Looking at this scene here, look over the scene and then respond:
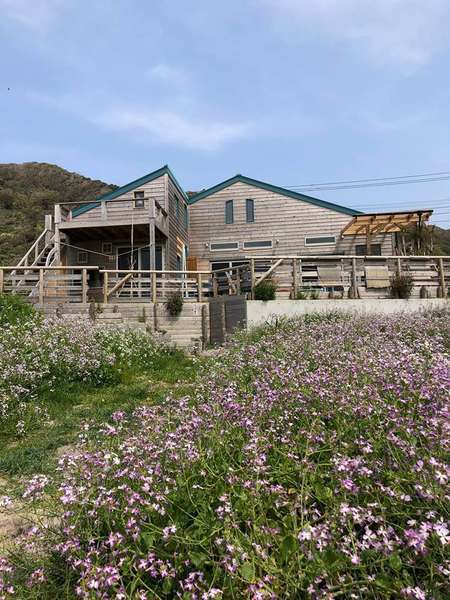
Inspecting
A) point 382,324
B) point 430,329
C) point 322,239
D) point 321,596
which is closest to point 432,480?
point 321,596

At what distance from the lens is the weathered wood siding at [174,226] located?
20703mm

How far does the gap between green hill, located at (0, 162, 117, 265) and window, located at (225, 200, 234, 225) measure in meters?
19.7

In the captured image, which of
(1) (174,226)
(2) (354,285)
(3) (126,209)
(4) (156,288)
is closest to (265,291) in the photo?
(2) (354,285)

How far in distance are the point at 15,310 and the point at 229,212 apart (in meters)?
13.1

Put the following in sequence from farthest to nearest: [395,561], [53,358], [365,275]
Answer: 1. [365,275]
2. [53,358]
3. [395,561]

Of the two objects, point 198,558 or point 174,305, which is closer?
point 198,558

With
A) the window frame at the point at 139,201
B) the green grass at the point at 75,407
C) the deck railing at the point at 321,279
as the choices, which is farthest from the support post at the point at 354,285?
the window frame at the point at 139,201

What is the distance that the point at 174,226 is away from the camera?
21.5 meters

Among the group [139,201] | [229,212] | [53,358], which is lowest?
[53,358]

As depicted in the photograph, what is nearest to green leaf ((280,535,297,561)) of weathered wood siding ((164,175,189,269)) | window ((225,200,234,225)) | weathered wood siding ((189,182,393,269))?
weathered wood siding ((164,175,189,269))

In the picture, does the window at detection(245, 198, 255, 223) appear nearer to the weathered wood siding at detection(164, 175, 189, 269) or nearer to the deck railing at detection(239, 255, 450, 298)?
the weathered wood siding at detection(164, 175, 189, 269)

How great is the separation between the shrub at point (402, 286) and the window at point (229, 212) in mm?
10946

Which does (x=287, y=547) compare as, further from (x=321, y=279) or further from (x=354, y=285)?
(x=321, y=279)

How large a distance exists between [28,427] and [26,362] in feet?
8.75
